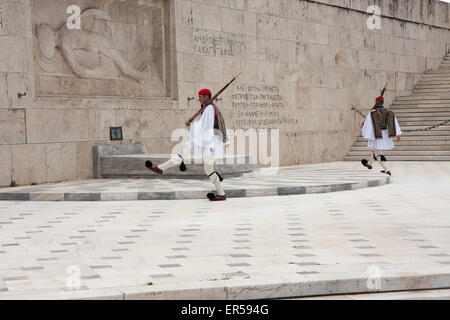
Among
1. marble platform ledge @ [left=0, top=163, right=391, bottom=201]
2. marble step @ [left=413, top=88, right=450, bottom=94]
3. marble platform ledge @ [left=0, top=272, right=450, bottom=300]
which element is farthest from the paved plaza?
marble step @ [left=413, top=88, right=450, bottom=94]

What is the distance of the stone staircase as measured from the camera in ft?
66.5

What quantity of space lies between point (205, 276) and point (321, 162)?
15390 millimetres

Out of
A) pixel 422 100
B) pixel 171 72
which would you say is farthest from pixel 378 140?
pixel 422 100

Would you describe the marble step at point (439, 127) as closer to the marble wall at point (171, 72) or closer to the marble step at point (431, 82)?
the marble wall at point (171, 72)

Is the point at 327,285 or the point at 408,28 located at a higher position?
the point at 408,28

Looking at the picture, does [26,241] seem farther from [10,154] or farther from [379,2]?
[379,2]

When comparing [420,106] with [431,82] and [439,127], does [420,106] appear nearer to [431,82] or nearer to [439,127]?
[439,127]

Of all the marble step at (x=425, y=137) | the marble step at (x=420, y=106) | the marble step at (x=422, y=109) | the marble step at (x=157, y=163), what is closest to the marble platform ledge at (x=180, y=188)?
the marble step at (x=157, y=163)

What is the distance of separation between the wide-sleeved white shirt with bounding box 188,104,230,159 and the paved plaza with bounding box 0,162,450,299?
2.61ft

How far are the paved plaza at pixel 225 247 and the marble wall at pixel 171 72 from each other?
3.16 metres

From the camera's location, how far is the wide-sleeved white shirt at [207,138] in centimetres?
1073

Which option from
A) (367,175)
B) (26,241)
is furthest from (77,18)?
(26,241)
